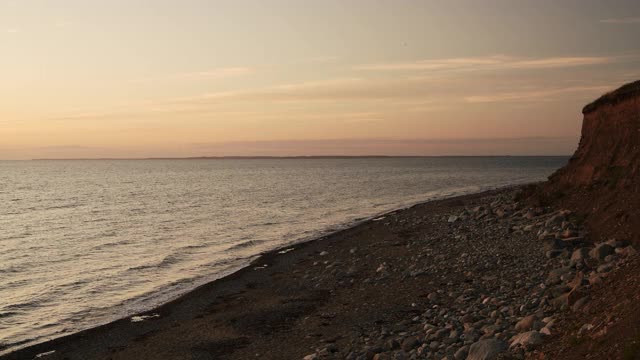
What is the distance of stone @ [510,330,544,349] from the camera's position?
35.4ft

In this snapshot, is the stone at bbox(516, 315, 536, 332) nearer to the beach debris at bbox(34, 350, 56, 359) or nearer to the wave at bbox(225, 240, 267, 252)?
the beach debris at bbox(34, 350, 56, 359)

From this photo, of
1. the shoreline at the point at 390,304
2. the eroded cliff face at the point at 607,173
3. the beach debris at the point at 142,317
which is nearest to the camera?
the shoreline at the point at 390,304

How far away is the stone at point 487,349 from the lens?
10953 millimetres

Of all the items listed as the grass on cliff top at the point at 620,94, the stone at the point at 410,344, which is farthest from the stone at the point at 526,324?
the grass on cliff top at the point at 620,94

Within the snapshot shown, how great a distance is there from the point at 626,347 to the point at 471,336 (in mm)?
4508

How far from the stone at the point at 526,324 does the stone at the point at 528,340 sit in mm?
955

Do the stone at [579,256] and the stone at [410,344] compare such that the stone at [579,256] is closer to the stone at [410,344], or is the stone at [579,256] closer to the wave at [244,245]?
the stone at [410,344]

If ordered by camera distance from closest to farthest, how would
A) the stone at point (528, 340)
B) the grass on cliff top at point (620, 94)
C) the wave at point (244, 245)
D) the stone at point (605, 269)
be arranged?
the stone at point (528, 340), the stone at point (605, 269), the grass on cliff top at point (620, 94), the wave at point (244, 245)

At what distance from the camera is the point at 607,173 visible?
86.7 feet

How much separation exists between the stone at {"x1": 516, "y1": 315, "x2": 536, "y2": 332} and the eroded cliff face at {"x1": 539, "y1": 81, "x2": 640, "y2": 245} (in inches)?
324

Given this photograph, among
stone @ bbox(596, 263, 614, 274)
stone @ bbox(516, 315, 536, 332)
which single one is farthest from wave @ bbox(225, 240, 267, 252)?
stone @ bbox(516, 315, 536, 332)

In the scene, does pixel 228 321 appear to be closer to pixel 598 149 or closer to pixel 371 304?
pixel 371 304

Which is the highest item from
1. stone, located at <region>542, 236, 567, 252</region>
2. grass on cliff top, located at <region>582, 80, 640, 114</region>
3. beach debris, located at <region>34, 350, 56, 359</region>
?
grass on cliff top, located at <region>582, 80, 640, 114</region>

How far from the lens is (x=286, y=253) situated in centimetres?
3180
